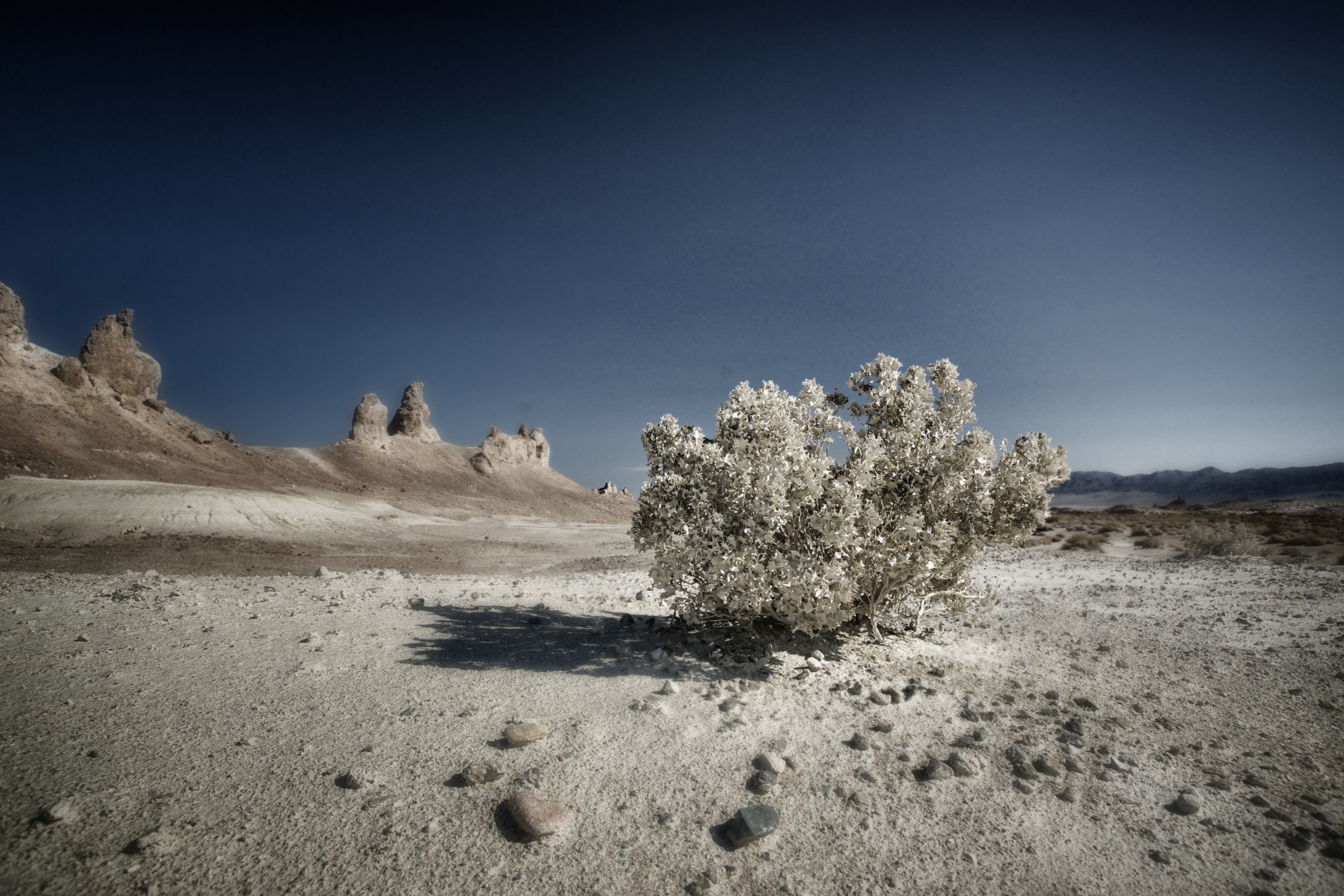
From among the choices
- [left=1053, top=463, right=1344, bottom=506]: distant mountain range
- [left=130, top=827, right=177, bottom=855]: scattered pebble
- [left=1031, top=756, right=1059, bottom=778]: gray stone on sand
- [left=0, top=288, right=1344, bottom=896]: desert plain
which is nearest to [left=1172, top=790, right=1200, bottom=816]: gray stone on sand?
[left=0, top=288, right=1344, bottom=896]: desert plain

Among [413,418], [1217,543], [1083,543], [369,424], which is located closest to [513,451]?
[413,418]

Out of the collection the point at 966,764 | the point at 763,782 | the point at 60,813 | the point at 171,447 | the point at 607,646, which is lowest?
the point at 966,764

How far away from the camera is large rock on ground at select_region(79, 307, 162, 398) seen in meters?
52.4

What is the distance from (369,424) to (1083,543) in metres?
82.6

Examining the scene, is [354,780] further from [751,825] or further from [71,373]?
[71,373]

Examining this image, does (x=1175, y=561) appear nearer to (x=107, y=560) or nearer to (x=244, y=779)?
(x=244, y=779)

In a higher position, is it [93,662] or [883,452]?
[883,452]

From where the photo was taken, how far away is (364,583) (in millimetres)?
12477

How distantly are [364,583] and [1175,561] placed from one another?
27317 millimetres

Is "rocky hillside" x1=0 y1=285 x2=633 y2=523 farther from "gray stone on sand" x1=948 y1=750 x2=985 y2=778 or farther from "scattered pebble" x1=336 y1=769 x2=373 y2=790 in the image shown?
"gray stone on sand" x1=948 y1=750 x2=985 y2=778

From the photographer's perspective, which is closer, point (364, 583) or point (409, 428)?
point (364, 583)

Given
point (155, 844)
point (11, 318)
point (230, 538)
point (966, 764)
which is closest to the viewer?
point (155, 844)

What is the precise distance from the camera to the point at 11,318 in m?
46.1

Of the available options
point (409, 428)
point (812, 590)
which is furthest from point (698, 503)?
point (409, 428)
